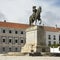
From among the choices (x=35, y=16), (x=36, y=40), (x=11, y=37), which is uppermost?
(x=11, y=37)

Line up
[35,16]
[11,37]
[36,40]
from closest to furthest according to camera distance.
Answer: [36,40] < [35,16] < [11,37]

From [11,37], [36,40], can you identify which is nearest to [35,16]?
[36,40]

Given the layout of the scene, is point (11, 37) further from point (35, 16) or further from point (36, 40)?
point (36, 40)

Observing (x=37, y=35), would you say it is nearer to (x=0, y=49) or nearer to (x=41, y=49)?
(x=41, y=49)

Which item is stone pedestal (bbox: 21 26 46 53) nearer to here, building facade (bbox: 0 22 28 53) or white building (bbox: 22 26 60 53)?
white building (bbox: 22 26 60 53)

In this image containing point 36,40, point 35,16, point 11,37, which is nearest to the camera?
point 36,40

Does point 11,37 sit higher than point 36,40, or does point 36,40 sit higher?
point 11,37

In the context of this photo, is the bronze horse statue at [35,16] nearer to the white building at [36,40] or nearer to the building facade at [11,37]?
the white building at [36,40]

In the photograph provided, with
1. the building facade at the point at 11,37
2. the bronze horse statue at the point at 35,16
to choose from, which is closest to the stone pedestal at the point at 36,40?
the bronze horse statue at the point at 35,16

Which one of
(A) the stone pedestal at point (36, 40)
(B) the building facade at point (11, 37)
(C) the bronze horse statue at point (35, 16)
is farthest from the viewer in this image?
(B) the building facade at point (11, 37)

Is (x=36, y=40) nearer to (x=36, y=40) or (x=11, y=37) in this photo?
(x=36, y=40)

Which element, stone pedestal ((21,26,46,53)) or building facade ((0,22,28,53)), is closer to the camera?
stone pedestal ((21,26,46,53))

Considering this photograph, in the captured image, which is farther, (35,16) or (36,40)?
(35,16)

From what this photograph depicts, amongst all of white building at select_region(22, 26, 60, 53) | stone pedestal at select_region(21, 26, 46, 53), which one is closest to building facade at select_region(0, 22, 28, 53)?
white building at select_region(22, 26, 60, 53)
